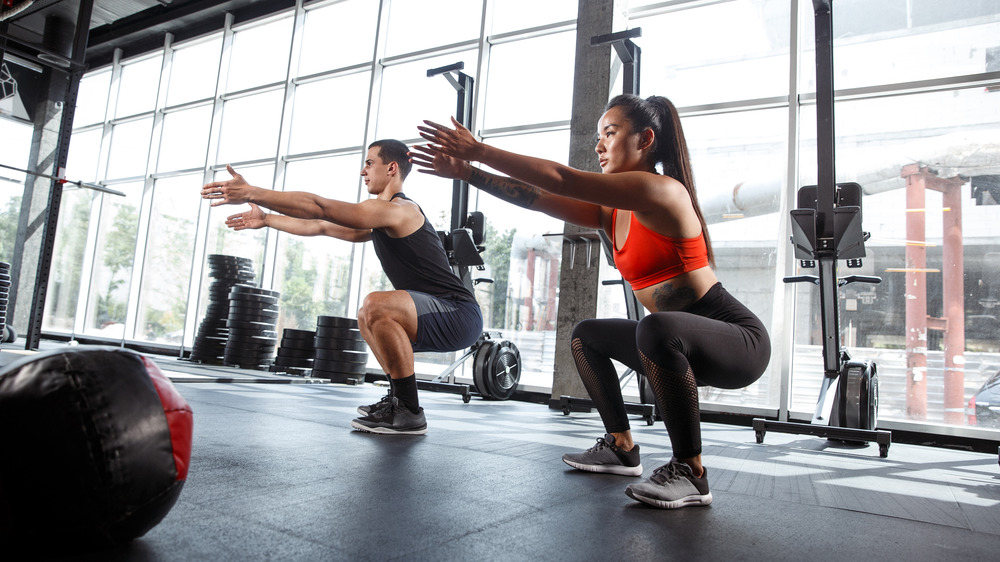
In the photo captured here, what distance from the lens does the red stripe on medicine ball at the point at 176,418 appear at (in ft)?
3.44

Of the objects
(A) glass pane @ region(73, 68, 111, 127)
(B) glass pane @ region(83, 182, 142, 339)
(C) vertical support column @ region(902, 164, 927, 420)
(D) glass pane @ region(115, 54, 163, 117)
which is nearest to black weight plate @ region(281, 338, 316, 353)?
(B) glass pane @ region(83, 182, 142, 339)

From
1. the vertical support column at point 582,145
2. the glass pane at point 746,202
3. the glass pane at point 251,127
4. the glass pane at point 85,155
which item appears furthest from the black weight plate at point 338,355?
the glass pane at point 85,155

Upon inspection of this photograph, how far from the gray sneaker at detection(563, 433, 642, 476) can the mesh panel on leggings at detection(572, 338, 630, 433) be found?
0.06 metres

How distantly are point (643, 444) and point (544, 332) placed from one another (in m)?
3.09

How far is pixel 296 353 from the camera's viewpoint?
6.59m

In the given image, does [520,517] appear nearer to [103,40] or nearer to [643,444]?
[643,444]

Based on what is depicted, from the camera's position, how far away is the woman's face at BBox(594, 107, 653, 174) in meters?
1.91

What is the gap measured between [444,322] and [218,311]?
18.5ft

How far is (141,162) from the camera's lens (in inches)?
385

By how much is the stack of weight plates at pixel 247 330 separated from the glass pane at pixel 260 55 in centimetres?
321

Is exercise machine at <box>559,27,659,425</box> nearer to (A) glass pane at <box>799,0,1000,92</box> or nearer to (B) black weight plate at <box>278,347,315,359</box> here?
(A) glass pane at <box>799,0,1000,92</box>

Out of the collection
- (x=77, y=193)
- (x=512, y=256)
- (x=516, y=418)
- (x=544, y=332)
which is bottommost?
(x=516, y=418)

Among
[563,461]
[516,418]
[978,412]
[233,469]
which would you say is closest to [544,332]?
[516,418]

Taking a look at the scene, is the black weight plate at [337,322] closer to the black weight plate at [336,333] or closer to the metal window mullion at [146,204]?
the black weight plate at [336,333]
